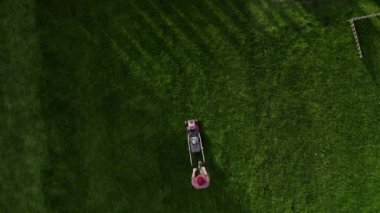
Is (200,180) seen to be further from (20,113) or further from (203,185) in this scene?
(20,113)

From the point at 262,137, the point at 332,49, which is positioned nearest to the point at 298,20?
the point at 332,49

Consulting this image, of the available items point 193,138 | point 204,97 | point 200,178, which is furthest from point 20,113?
point 200,178

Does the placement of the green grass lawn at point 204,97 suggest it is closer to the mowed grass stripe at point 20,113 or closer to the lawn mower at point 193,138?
the mowed grass stripe at point 20,113

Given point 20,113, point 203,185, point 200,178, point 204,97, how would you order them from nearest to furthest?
1. point 200,178
2. point 203,185
3. point 20,113
4. point 204,97

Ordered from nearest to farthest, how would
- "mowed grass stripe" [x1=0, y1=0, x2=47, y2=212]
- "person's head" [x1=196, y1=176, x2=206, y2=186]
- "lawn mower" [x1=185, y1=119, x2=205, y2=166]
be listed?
1. "person's head" [x1=196, y1=176, x2=206, y2=186]
2. "lawn mower" [x1=185, y1=119, x2=205, y2=166]
3. "mowed grass stripe" [x1=0, y1=0, x2=47, y2=212]

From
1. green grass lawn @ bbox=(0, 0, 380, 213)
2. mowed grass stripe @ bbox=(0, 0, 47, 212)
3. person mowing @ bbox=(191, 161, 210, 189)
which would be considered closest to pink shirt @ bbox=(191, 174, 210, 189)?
person mowing @ bbox=(191, 161, 210, 189)

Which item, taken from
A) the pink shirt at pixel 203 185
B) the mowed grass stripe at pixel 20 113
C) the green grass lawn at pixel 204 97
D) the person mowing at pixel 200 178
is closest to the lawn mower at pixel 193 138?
the green grass lawn at pixel 204 97

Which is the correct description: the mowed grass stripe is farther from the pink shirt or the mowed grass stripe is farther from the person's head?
the person's head
